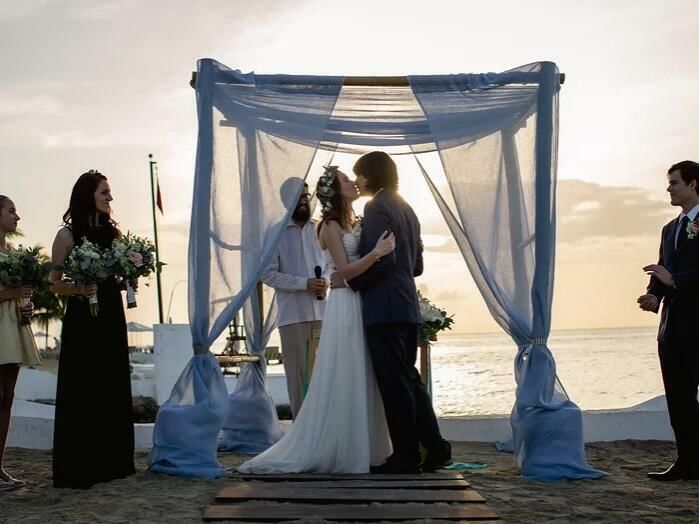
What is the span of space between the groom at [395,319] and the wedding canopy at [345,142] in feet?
1.64

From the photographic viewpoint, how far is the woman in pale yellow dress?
5.71m

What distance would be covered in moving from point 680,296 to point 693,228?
442 mm

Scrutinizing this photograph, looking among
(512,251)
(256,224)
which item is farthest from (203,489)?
(512,251)

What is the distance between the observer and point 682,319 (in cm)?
581

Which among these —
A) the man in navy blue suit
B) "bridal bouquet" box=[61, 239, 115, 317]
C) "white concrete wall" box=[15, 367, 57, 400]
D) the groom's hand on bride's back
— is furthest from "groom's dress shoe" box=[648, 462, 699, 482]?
"white concrete wall" box=[15, 367, 57, 400]

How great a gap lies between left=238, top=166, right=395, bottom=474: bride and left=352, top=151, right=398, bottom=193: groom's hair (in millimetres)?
333

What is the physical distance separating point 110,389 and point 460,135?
9.27 ft

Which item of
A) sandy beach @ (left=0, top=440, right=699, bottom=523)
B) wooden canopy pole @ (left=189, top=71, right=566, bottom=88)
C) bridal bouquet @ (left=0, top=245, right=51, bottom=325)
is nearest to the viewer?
sandy beach @ (left=0, top=440, right=699, bottom=523)

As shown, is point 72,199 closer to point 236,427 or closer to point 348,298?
point 348,298

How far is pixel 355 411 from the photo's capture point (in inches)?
231

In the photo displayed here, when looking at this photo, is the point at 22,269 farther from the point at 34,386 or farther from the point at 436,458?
the point at 34,386

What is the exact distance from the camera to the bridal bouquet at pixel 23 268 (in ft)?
18.6

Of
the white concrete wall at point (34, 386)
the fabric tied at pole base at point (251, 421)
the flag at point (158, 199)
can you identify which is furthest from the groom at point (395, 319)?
the flag at point (158, 199)

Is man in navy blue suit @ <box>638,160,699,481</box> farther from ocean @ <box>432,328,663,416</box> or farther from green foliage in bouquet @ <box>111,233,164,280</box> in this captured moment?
ocean @ <box>432,328,663,416</box>
